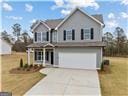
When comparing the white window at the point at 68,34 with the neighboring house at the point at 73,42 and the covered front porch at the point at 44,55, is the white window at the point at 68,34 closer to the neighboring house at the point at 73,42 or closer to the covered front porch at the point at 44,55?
the neighboring house at the point at 73,42

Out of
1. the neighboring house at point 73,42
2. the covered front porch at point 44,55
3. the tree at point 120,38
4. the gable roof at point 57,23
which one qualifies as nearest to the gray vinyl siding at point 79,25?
the neighboring house at point 73,42

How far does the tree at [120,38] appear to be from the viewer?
5481 centimetres

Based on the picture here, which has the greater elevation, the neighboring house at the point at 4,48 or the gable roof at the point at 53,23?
the gable roof at the point at 53,23

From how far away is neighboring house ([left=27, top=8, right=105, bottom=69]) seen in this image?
69.9 feet

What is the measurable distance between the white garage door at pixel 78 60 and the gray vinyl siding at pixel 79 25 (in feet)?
6.23

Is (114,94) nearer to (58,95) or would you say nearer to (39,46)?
(58,95)

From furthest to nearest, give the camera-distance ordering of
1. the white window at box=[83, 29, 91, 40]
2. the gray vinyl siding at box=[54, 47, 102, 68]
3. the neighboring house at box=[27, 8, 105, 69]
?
the white window at box=[83, 29, 91, 40], the neighboring house at box=[27, 8, 105, 69], the gray vinyl siding at box=[54, 47, 102, 68]

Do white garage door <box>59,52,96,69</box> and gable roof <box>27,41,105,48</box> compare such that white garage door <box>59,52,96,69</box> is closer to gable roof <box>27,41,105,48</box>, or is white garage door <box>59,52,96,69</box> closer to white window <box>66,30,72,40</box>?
gable roof <box>27,41,105,48</box>

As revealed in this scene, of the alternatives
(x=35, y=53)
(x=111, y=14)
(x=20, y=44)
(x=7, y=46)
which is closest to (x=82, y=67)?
(x=35, y=53)

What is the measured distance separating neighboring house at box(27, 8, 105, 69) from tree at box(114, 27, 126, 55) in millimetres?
33939

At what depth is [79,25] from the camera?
22.3m

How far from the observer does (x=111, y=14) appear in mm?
33344

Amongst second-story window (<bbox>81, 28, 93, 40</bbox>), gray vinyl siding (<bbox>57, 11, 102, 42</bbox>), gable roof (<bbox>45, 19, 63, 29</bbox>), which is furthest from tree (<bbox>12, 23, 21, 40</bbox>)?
second-story window (<bbox>81, 28, 93, 40</bbox>)

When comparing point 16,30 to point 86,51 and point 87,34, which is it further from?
point 86,51
